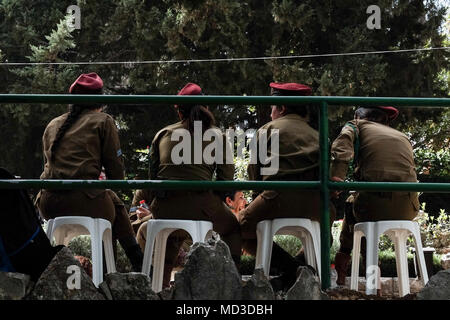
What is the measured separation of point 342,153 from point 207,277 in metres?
1.44

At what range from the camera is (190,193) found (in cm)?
439

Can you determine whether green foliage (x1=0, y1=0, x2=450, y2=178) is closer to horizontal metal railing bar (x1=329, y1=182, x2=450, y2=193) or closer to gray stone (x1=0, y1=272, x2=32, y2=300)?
horizontal metal railing bar (x1=329, y1=182, x2=450, y2=193)

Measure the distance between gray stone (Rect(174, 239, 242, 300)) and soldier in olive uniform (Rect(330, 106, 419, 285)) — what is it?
1.27m

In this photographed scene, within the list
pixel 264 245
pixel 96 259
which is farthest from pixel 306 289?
pixel 96 259

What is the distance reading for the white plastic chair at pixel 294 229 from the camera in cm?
423

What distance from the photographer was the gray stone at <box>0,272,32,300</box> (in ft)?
10.9

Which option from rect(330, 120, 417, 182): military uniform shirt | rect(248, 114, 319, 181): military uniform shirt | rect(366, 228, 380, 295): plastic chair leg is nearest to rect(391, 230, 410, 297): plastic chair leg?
rect(366, 228, 380, 295): plastic chair leg

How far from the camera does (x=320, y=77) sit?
1720 centimetres

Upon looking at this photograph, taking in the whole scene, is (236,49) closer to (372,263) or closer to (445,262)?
(445,262)

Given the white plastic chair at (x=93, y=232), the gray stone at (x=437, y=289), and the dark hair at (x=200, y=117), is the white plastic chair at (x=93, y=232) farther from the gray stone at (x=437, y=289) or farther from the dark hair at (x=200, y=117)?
the gray stone at (x=437, y=289)

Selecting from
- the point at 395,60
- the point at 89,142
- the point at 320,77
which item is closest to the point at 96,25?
the point at 320,77

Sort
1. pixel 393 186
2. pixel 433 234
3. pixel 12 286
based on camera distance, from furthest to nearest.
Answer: pixel 433 234 < pixel 393 186 < pixel 12 286
